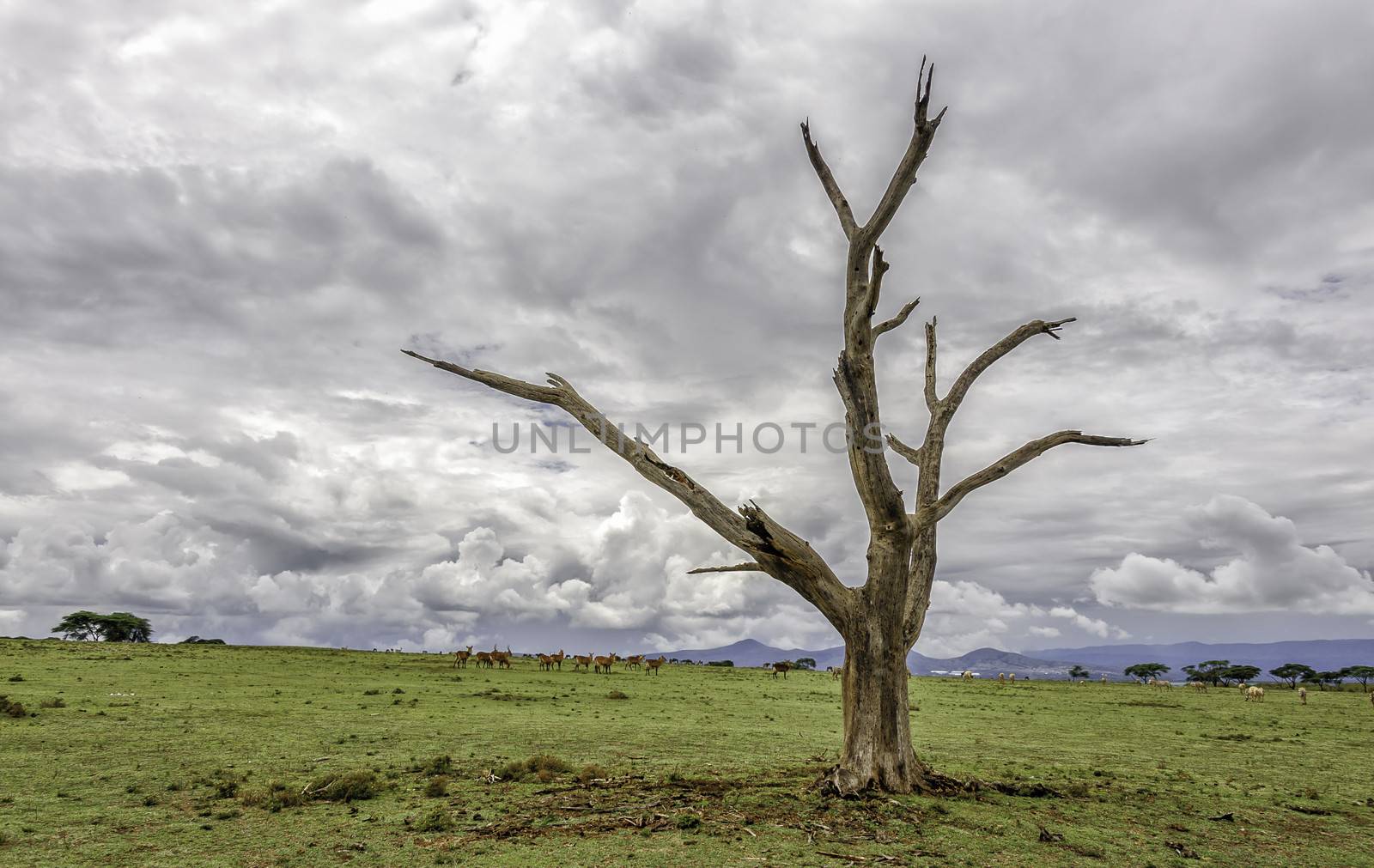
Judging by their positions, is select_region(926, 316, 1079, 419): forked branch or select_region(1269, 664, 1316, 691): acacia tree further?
select_region(1269, 664, 1316, 691): acacia tree

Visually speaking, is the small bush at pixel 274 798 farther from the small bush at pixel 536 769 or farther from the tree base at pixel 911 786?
the tree base at pixel 911 786

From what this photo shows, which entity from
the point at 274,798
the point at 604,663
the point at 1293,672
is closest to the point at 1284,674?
the point at 1293,672

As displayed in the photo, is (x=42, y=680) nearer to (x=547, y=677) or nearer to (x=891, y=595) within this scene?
(x=547, y=677)

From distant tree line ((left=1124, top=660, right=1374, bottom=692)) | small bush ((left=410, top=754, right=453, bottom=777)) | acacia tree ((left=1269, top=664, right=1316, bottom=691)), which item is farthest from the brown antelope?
acacia tree ((left=1269, top=664, right=1316, bottom=691))

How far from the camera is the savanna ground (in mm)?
8828

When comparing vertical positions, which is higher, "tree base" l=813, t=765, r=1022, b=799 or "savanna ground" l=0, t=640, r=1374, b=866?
"tree base" l=813, t=765, r=1022, b=799

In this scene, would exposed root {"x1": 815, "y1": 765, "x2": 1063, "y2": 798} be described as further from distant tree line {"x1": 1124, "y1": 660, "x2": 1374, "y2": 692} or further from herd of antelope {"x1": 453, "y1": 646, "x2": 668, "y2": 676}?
distant tree line {"x1": 1124, "y1": 660, "x2": 1374, "y2": 692}

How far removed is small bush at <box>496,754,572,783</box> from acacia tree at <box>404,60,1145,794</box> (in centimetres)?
436

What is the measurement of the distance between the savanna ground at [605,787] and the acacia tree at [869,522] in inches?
34.1

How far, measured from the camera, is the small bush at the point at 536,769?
12930 mm

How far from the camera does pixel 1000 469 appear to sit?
12.6 m

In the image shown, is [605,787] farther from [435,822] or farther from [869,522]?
[869,522]

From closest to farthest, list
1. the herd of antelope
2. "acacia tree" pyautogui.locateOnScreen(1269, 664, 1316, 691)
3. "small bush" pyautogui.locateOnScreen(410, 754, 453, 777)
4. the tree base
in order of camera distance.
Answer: the tree base, "small bush" pyautogui.locateOnScreen(410, 754, 453, 777), the herd of antelope, "acacia tree" pyautogui.locateOnScreen(1269, 664, 1316, 691)

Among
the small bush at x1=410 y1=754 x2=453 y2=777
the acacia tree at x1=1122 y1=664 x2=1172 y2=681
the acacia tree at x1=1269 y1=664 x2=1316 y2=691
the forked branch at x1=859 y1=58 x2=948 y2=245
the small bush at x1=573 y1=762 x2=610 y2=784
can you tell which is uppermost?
the forked branch at x1=859 y1=58 x2=948 y2=245
